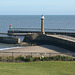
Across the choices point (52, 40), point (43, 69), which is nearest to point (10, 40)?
point (52, 40)

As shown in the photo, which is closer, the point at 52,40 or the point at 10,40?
the point at 52,40

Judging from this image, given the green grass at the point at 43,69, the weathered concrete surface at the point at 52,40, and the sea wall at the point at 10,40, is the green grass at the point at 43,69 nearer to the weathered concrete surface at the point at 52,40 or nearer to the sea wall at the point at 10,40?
the weathered concrete surface at the point at 52,40

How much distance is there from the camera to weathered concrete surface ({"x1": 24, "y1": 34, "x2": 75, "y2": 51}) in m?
35.4

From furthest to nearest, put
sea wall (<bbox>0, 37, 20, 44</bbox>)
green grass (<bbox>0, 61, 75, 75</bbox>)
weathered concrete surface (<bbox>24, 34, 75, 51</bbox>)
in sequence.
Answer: sea wall (<bbox>0, 37, 20, 44</bbox>)
weathered concrete surface (<bbox>24, 34, 75, 51</bbox>)
green grass (<bbox>0, 61, 75, 75</bbox>)

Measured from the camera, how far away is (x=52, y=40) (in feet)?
138

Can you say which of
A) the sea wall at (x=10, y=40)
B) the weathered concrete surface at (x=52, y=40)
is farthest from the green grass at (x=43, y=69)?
the sea wall at (x=10, y=40)

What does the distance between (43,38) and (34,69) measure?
97.8 ft

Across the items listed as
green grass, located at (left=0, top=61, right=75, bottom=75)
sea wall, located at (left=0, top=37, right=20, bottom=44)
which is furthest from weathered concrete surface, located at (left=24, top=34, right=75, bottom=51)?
green grass, located at (left=0, top=61, right=75, bottom=75)

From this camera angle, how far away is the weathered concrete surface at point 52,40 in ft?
116

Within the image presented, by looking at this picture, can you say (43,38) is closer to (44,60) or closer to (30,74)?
(44,60)

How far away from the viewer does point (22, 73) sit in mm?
13836

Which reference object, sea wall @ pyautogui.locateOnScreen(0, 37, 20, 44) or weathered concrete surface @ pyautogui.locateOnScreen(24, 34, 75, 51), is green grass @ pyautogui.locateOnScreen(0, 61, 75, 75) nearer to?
weathered concrete surface @ pyautogui.locateOnScreen(24, 34, 75, 51)

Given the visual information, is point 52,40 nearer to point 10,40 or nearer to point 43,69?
point 10,40

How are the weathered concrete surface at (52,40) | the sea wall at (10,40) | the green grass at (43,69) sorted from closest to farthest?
the green grass at (43,69) → the weathered concrete surface at (52,40) → the sea wall at (10,40)
